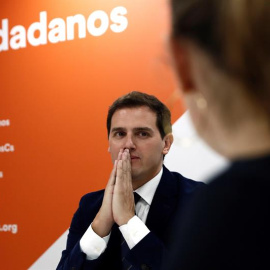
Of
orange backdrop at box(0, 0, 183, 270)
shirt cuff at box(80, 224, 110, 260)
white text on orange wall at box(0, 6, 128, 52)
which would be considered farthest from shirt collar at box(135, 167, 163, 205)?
white text on orange wall at box(0, 6, 128, 52)

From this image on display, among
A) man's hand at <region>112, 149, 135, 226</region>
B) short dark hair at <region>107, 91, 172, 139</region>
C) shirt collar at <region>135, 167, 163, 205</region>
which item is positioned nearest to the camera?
man's hand at <region>112, 149, 135, 226</region>

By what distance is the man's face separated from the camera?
172 cm

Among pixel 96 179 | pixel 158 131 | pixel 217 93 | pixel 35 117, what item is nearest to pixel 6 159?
pixel 35 117

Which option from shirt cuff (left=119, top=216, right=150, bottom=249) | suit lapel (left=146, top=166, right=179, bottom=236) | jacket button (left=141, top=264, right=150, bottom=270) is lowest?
jacket button (left=141, top=264, right=150, bottom=270)

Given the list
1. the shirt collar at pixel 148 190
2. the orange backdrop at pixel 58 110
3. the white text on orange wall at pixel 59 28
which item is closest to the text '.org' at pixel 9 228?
the orange backdrop at pixel 58 110

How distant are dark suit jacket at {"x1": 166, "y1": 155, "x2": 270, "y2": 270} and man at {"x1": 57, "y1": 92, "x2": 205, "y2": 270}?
1110 millimetres

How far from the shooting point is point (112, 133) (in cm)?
179

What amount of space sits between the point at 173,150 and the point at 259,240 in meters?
1.89

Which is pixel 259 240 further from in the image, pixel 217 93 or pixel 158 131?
pixel 158 131

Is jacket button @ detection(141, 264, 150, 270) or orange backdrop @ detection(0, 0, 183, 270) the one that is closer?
jacket button @ detection(141, 264, 150, 270)

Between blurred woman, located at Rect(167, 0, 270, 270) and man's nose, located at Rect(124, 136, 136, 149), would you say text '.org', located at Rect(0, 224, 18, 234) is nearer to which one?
man's nose, located at Rect(124, 136, 136, 149)

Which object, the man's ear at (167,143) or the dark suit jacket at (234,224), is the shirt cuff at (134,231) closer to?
the man's ear at (167,143)

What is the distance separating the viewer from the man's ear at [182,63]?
16.6 inches

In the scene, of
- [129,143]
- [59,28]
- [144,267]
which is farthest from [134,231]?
[59,28]
